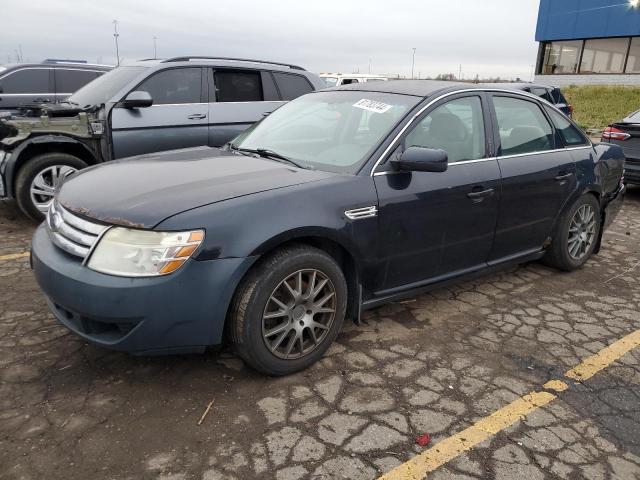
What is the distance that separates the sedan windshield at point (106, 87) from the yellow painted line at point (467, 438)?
521 centimetres

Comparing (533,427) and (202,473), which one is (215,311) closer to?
(202,473)

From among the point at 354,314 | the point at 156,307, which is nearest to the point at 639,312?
the point at 354,314

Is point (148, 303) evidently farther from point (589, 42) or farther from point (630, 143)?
point (589, 42)

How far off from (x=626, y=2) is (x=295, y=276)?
28964 mm

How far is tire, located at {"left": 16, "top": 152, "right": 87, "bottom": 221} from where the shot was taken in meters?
5.53

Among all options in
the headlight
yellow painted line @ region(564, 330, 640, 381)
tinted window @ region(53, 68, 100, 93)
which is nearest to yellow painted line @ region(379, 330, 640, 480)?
yellow painted line @ region(564, 330, 640, 381)

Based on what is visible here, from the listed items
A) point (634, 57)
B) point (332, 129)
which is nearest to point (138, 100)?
point (332, 129)

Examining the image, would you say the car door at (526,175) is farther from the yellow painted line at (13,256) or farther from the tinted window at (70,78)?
the tinted window at (70,78)

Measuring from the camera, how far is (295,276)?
2809mm

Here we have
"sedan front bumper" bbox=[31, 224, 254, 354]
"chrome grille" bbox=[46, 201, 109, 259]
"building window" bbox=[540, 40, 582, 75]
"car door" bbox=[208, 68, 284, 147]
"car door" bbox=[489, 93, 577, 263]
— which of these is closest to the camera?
"sedan front bumper" bbox=[31, 224, 254, 354]

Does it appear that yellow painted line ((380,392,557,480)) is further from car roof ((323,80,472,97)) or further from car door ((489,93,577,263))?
car roof ((323,80,472,97))

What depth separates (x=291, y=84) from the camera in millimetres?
6984

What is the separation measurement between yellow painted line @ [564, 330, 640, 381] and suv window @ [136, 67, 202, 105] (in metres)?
5.00

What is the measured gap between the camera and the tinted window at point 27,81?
8516 mm
